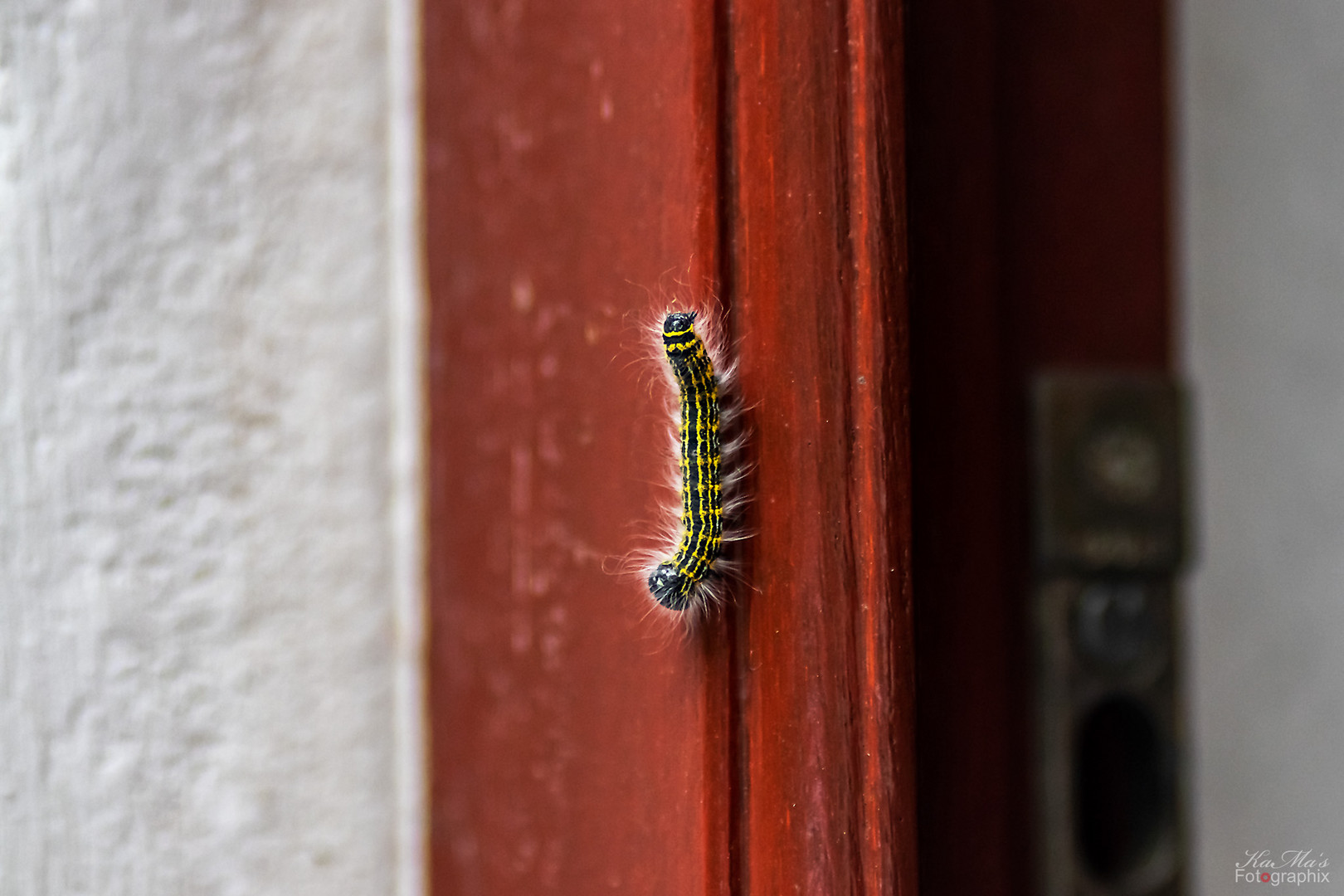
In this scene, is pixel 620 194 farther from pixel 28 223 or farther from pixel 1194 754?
pixel 1194 754

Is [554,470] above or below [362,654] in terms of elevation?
above

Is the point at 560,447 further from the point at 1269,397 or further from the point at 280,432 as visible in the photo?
the point at 1269,397

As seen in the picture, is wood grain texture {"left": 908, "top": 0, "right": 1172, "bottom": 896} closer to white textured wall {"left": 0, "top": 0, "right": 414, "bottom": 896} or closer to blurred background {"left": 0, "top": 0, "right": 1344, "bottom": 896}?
blurred background {"left": 0, "top": 0, "right": 1344, "bottom": 896}

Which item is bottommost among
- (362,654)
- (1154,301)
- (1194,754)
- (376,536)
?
(1194,754)

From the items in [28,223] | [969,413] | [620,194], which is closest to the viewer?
[969,413]

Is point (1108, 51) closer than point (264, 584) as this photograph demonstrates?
Yes

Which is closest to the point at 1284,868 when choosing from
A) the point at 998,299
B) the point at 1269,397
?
the point at 1269,397

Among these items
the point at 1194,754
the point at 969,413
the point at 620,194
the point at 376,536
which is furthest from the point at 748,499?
the point at 1194,754
